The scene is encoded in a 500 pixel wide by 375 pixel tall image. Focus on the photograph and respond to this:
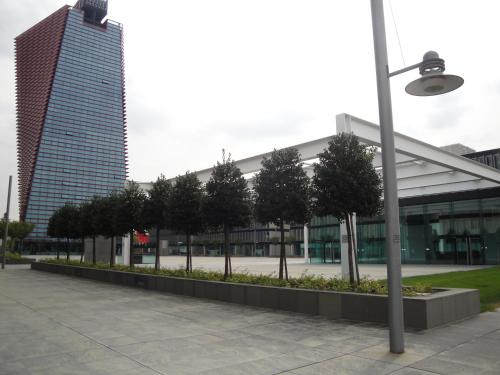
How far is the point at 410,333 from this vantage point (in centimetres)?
798

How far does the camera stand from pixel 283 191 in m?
13.4

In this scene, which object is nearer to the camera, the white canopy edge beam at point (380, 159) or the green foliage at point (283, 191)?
the green foliage at point (283, 191)

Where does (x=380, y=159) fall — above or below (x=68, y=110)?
below

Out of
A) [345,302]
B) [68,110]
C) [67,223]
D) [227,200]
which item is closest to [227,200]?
[227,200]

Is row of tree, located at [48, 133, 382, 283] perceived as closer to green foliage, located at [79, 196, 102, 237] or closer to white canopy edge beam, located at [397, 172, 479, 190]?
green foliage, located at [79, 196, 102, 237]

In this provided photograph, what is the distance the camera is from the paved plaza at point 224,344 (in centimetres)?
593

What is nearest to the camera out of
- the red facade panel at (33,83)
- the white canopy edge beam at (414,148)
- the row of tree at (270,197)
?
the row of tree at (270,197)

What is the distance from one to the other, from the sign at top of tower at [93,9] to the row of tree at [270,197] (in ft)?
451

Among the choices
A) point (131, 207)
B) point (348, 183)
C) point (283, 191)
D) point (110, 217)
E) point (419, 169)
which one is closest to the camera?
point (348, 183)

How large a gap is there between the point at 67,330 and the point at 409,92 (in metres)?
8.30

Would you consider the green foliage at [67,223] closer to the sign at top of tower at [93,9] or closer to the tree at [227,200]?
the tree at [227,200]

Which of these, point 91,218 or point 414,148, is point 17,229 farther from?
point 414,148

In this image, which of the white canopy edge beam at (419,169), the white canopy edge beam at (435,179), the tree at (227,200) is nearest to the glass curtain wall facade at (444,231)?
the white canopy edge beam at (435,179)

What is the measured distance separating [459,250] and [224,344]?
117ft
